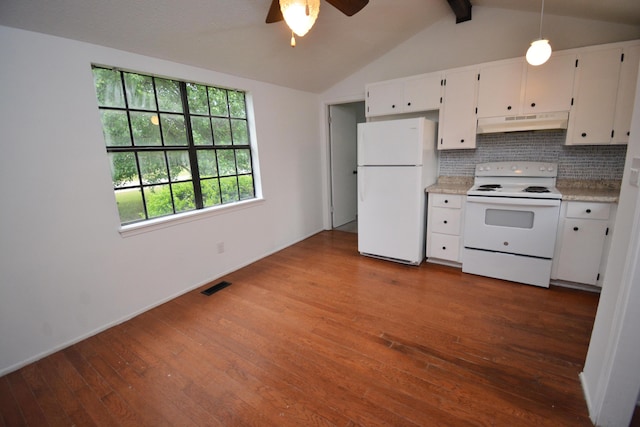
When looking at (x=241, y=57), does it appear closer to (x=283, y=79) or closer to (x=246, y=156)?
(x=283, y=79)

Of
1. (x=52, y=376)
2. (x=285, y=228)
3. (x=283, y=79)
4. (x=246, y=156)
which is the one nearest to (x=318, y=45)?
(x=283, y=79)

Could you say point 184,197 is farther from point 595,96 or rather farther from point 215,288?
point 595,96

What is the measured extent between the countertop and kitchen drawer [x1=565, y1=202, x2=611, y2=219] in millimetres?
43

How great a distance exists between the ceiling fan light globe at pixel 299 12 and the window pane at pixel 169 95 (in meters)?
1.75

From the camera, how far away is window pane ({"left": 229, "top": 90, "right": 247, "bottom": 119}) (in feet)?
10.7

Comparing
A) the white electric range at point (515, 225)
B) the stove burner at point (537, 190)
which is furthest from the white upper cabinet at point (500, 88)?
the stove burner at point (537, 190)

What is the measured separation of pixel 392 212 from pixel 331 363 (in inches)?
75.4

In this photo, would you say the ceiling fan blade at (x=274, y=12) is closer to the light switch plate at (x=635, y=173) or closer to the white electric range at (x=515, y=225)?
the light switch plate at (x=635, y=173)

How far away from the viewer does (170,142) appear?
8.86 feet

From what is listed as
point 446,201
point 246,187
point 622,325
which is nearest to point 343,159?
point 246,187

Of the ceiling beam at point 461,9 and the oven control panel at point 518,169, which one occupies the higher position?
the ceiling beam at point 461,9

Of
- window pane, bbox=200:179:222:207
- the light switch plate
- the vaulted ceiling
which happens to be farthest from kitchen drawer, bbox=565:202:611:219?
window pane, bbox=200:179:222:207

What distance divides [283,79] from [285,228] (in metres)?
2.03

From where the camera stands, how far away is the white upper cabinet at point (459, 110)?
9.75 feet
